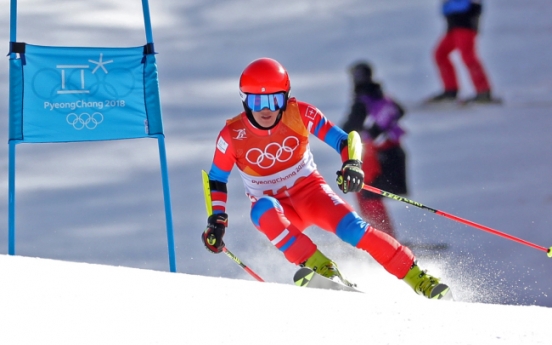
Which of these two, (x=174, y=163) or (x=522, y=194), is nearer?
(x=522, y=194)

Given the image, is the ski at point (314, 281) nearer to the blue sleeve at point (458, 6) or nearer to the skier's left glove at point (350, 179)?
the skier's left glove at point (350, 179)

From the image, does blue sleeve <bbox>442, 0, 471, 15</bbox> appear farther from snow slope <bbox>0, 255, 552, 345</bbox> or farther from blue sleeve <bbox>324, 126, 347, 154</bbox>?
snow slope <bbox>0, 255, 552, 345</bbox>

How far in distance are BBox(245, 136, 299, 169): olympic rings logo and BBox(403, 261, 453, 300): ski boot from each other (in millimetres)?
976

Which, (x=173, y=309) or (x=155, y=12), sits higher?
(x=155, y=12)

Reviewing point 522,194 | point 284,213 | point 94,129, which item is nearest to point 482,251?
point 522,194

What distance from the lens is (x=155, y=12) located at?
33.0 feet

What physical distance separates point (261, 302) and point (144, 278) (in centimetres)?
61

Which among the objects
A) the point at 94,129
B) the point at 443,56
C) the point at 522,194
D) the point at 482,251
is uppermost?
the point at 443,56

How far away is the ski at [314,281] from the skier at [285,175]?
0.94ft

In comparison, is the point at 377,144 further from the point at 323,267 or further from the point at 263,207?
the point at 323,267

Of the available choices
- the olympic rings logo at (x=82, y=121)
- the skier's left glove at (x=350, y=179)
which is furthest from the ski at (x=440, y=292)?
the olympic rings logo at (x=82, y=121)

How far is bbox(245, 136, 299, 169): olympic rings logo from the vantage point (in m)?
4.27

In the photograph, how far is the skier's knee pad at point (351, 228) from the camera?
3785 mm

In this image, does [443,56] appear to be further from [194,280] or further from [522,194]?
[194,280]
